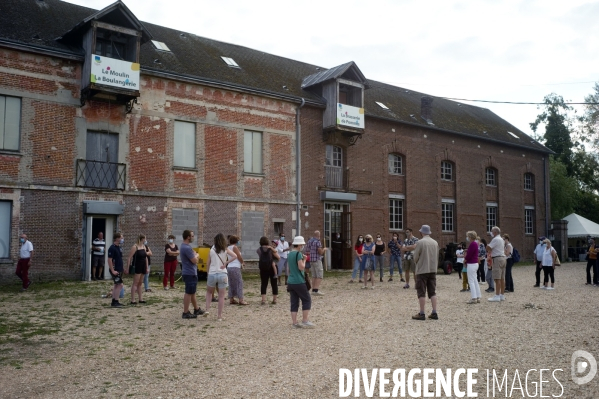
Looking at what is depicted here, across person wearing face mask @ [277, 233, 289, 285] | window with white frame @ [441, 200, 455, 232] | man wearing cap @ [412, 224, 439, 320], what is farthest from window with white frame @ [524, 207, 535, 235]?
man wearing cap @ [412, 224, 439, 320]

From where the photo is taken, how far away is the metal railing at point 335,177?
2559 centimetres

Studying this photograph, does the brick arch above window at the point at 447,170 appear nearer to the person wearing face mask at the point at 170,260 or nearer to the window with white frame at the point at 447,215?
the window with white frame at the point at 447,215

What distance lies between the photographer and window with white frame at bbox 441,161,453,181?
31141 mm

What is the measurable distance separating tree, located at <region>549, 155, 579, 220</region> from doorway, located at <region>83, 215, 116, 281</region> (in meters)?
34.8

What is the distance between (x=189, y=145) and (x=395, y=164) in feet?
38.3

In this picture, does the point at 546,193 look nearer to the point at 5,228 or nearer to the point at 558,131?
the point at 558,131

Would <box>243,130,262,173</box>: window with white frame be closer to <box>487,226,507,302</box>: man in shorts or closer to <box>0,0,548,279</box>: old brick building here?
<box>0,0,548,279</box>: old brick building

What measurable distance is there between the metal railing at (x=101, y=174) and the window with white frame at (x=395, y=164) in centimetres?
1401

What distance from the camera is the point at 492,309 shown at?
12.0 m

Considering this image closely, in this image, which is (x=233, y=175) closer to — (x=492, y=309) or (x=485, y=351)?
(x=492, y=309)

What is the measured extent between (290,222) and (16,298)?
12286mm

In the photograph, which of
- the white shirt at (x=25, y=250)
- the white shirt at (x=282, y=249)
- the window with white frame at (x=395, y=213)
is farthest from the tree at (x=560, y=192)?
the white shirt at (x=25, y=250)

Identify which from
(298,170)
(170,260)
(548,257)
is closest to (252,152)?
(298,170)

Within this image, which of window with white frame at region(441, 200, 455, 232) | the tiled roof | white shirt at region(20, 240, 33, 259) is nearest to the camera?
white shirt at region(20, 240, 33, 259)
